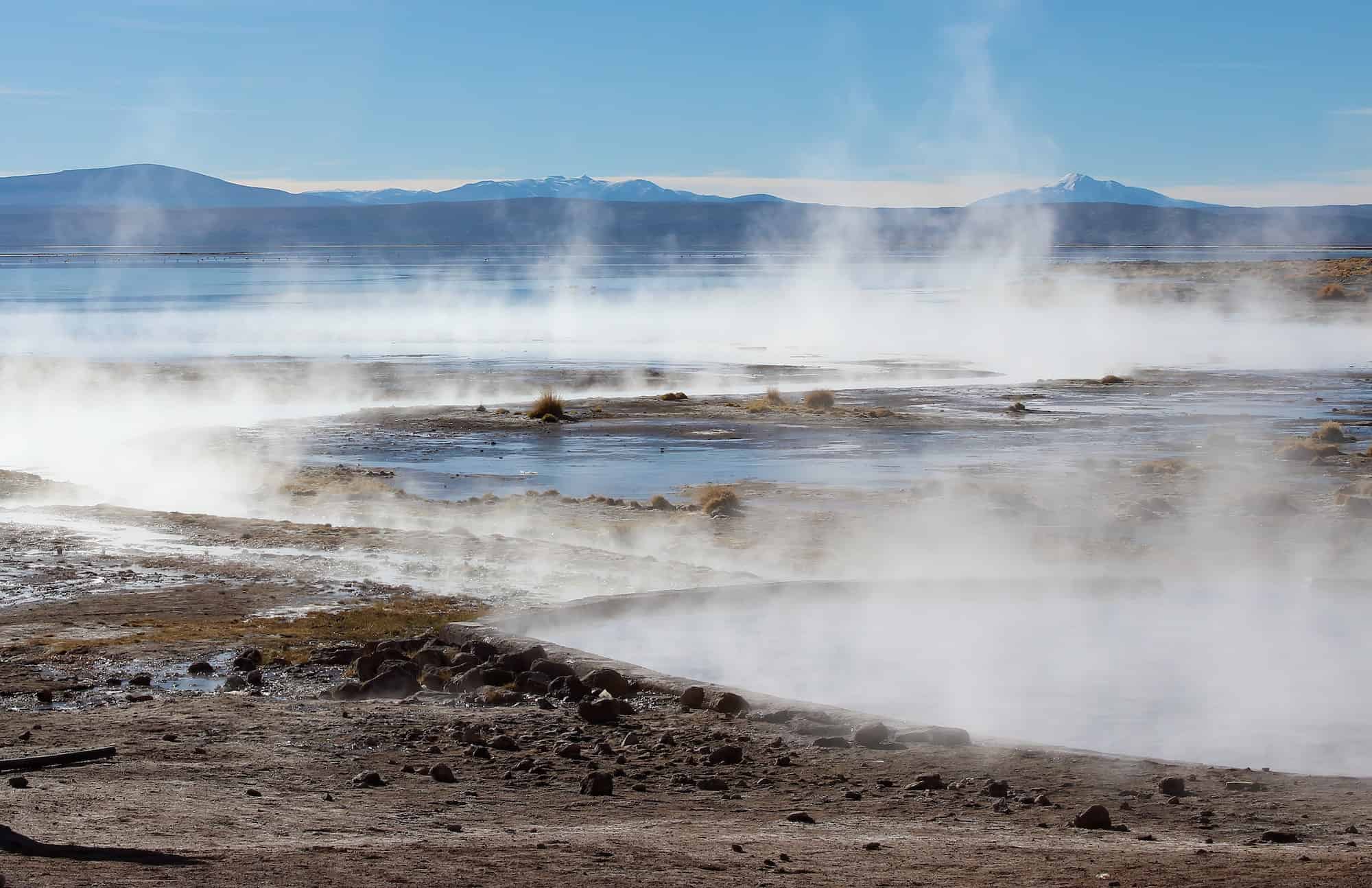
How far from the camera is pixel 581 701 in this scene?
936cm

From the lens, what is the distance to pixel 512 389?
39.1m

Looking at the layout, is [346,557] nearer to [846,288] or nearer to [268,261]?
[846,288]

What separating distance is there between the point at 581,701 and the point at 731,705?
2.96ft

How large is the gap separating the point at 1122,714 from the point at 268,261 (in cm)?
16591

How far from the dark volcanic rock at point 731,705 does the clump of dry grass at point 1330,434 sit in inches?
802

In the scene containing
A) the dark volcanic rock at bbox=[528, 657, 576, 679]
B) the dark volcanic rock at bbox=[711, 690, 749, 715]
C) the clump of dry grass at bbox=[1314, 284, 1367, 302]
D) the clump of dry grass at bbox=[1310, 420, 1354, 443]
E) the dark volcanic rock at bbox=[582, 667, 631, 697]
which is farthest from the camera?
the clump of dry grass at bbox=[1314, 284, 1367, 302]

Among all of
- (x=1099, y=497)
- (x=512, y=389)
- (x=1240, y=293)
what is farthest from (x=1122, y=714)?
(x=1240, y=293)

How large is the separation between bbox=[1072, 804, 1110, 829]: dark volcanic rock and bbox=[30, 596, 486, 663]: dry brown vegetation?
20.0ft

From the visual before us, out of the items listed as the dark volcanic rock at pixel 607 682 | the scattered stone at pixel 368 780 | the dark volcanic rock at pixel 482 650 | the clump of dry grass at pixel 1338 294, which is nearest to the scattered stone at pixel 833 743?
the dark volcanic rock at pixel 607 682

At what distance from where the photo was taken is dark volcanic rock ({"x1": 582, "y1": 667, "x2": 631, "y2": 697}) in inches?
380

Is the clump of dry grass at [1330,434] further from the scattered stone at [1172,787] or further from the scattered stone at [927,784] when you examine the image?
the scattered stone at [927,784]

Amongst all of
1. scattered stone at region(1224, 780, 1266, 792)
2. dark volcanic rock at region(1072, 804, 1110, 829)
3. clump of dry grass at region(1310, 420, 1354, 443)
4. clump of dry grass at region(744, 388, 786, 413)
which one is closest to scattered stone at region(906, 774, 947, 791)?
dark volcanic rock at region(1072, 804, 1110, 829)

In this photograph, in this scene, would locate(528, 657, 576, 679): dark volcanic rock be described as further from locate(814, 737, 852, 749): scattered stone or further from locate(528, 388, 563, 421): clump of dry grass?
locate(528, 388, 563, 421): clump of dry grass

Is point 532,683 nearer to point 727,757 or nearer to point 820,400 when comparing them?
point 727,757
